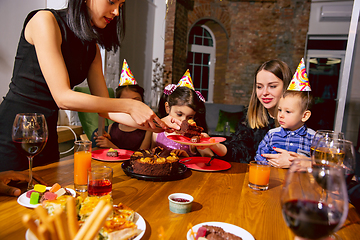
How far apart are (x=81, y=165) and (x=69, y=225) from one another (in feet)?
2.04

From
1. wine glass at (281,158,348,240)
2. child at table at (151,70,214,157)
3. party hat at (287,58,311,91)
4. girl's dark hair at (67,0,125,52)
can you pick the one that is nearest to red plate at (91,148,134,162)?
child at table at (151,70,214,157)

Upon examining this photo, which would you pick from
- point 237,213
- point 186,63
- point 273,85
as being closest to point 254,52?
point 186,63

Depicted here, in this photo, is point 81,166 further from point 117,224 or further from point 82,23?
point 82,23

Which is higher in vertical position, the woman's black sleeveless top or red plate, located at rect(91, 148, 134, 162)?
the woman's black sleeveless top

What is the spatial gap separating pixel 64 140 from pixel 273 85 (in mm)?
2784

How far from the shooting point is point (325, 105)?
5.88 m

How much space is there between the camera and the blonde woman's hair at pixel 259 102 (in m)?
2.06

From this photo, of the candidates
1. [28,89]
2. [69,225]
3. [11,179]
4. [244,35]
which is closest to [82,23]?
[28,89]

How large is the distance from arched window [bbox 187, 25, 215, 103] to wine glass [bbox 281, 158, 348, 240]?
6973 mm

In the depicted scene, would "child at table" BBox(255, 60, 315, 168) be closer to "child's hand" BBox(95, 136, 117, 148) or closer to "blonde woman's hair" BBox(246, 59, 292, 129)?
"blonde woman's hair" BBox(246, 59, 292, 129)

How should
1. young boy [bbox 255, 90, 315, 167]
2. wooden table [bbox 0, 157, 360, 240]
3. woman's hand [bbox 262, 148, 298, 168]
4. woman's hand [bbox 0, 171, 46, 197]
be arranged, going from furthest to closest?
young boy [bbox 255, 90, 315, 167]
woman's hand [bbox 262, 148, 298, 168]
woman's hand [bbox 0, 171, 46, 197]
wooden table [bbox 0, 157, 360, 240]

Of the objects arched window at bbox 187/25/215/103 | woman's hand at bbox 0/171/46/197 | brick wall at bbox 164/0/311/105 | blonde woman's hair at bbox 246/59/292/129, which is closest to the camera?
woman's hand at bbox 0/171/46/197

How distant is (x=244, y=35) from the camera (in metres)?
7.16

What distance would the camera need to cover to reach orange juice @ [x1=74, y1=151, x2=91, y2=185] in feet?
3.38
